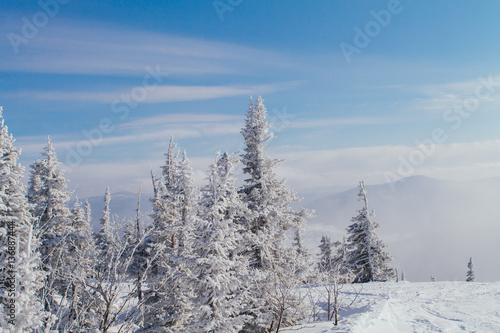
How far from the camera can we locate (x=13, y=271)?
5613mm

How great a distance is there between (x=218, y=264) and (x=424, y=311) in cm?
1207

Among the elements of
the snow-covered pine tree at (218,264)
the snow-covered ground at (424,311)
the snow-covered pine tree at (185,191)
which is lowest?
the snow-covered ground at (424,311)

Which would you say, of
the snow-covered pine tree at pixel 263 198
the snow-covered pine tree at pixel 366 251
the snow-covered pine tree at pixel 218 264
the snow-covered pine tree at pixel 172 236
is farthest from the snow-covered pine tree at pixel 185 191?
the snow-covered pine tree at pixel 366 251

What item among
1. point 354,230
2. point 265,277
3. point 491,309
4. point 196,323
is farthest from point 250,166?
point 354,230

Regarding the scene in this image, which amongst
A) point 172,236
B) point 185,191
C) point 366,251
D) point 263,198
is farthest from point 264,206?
point 366,251

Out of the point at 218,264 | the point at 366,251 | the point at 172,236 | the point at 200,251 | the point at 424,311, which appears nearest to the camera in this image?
the point at 218,264

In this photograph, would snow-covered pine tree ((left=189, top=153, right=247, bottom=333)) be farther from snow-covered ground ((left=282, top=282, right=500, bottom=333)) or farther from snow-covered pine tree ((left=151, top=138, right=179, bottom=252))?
snow-covered pine tree ((left=151, top=138, right=179, bottom=252))

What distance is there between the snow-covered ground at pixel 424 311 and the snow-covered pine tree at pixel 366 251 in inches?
310

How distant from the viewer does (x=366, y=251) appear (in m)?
32.5

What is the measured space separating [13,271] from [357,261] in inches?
1286

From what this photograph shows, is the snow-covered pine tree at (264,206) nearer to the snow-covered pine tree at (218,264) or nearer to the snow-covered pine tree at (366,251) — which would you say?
the snow-covered pine tree at (218,264)

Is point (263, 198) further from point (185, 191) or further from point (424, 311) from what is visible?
point (424, 311)

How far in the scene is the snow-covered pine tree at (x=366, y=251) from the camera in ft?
105

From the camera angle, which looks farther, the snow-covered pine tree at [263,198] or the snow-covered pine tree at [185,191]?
the snow-covered pine tree at [185,191]
